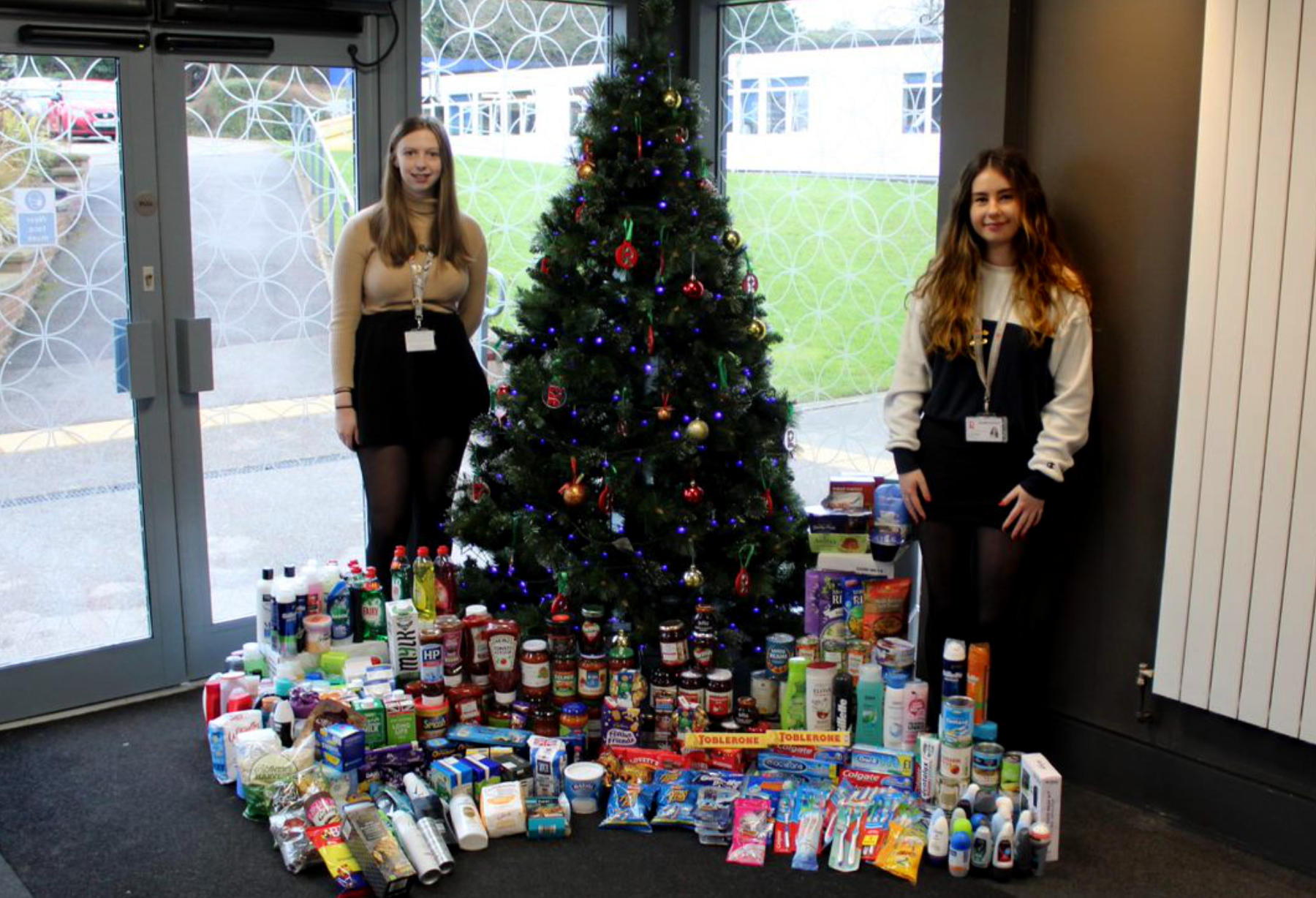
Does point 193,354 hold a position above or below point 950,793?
above

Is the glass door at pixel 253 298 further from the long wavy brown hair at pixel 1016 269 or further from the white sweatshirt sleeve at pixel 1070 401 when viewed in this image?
the white sweatshirt sleeve at pixel 1070 401

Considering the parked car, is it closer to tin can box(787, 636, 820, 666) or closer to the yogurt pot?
the yogurt pot

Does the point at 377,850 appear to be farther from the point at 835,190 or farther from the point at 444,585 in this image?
the point at 835,190

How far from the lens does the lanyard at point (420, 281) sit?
4.00 metres

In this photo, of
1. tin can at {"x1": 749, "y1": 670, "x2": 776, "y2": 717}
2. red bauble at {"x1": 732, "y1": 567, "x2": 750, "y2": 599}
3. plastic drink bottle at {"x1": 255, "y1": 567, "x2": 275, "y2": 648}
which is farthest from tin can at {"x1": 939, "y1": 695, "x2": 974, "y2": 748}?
plastic drink bottle at {"x1": 255, "y1": 567, "x2": 275, "y2": 648}

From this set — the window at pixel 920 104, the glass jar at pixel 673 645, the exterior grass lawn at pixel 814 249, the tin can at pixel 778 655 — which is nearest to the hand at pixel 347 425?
the exterior grass lawn at pixel 814 249

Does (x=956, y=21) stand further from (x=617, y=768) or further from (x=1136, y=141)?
(x=617, y=768)

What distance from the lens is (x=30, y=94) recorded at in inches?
144

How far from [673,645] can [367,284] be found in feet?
4.62

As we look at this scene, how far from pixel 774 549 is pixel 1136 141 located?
1.53 metres

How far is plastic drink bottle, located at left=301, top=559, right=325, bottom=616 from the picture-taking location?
3.84m

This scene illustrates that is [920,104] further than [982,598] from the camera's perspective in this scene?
Yes

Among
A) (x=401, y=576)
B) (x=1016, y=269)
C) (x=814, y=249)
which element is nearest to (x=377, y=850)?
(x=401, y=576)

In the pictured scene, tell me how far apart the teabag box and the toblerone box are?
4.70 feet
